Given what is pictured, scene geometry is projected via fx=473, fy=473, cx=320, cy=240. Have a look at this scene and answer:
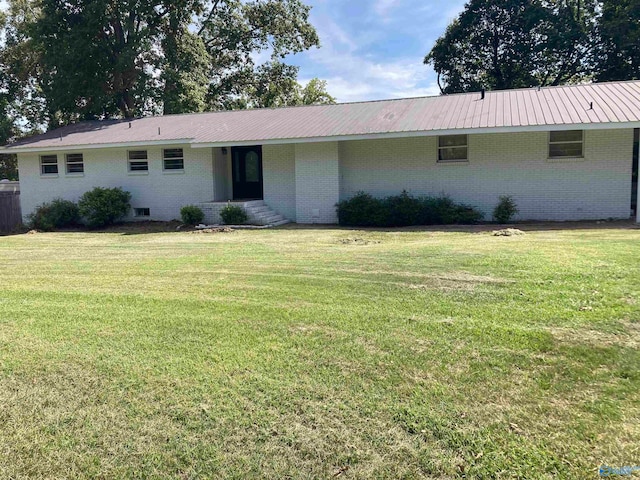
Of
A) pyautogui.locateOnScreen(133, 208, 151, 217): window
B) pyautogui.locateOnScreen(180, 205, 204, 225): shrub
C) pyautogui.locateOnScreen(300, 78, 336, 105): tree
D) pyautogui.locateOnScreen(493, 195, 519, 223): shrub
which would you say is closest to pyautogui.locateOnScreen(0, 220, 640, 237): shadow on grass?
pyautogui.locateOnScreen(180, 205, 204, 225): shrub

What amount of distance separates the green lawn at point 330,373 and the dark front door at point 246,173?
1114 centimetres

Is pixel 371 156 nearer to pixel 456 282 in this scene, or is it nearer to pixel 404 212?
pixel 404 212

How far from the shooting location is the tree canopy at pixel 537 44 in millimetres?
26016

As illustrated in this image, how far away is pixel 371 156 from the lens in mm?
15148

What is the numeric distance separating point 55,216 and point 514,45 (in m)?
27.9

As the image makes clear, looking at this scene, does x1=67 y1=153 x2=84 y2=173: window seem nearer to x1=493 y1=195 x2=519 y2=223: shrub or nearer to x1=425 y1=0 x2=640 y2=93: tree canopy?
x1=493 y1=195 x2=519 y2=223: shrub

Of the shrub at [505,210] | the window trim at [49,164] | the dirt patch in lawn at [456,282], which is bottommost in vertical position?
the dirt patch in lawn at [456,282]

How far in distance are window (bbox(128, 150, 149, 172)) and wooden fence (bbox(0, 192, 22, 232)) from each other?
5.59m

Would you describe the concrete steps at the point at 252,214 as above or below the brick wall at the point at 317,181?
below

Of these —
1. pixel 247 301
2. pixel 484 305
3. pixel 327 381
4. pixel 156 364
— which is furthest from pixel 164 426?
pixel 484 305

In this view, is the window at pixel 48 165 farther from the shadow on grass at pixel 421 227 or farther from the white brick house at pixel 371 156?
the shadow on grass at pixel 421 227

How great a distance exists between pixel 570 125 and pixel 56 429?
1253cm

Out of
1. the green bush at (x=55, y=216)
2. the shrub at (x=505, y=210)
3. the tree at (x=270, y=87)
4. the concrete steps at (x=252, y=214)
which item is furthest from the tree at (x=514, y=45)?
the green bush at (x=55, y=216)

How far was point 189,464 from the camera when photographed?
8.96 feet
